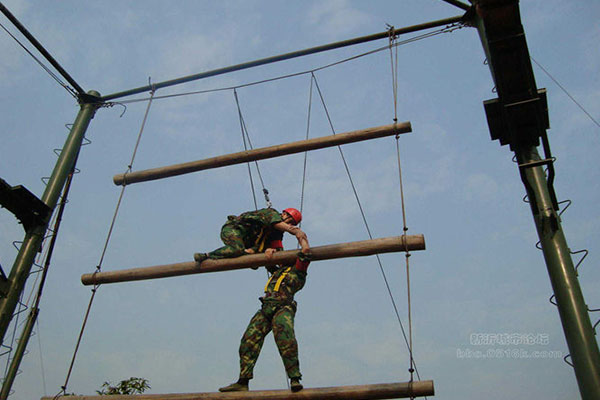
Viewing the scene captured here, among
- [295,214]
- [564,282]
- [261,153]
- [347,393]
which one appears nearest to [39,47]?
[261,153]

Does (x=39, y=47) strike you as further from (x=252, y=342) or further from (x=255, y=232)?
(x=252, y=342)

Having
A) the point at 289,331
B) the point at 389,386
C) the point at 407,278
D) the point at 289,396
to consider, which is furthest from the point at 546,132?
the point at 289,396

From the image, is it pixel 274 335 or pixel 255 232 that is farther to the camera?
pixel 255 232

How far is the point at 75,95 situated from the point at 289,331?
222 inches

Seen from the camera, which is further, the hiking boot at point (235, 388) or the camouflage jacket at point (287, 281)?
the camouflage jacket at point (287, 281)

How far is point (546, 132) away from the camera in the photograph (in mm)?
4887

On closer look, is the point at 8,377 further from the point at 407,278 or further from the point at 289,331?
the point at 407,278

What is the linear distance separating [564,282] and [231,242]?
3356mm

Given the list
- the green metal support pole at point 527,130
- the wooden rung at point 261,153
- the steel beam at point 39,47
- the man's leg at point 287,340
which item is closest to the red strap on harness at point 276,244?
the man's leg at point 287,340

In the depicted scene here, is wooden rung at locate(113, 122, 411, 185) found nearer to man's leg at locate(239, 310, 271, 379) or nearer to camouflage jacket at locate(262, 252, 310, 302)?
camouflage jacket at locate(262, 252, 310, 302)

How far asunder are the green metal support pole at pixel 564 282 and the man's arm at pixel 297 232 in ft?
7.30

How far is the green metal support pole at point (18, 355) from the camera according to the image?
19.9 feet

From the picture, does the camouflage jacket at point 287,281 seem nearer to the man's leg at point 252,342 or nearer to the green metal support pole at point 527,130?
the man's leg at point 252,342

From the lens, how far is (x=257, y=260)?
539cm
